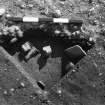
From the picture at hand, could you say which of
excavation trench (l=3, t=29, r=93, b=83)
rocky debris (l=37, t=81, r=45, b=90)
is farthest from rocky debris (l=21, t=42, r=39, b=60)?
rocky debris (l=37, t=81, r=45, b=90)

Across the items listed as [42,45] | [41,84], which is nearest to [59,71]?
[41,84]

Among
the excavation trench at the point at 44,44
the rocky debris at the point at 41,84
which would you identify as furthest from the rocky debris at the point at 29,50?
the rocky debris at the point at 41,84

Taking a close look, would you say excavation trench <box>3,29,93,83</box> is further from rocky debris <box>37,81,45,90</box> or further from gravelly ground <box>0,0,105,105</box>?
rocky debris <box>37,81,45,90</box>

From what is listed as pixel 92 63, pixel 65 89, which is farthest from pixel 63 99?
pixel 92 63

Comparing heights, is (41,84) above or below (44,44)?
below

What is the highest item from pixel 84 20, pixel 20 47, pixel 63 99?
pixel 84 20

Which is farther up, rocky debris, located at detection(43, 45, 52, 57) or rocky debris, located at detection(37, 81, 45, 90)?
rocky debris, located at detection(43, 45, 52, 57)

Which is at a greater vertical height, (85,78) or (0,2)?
(0,2)

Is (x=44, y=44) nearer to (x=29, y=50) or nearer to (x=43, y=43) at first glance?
(x=43, y=43)

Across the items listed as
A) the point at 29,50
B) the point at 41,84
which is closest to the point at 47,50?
the point at 29,50

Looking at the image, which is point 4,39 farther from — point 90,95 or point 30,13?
point 90,95

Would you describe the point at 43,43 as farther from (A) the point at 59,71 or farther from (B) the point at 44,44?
(A) the point at 59,71
